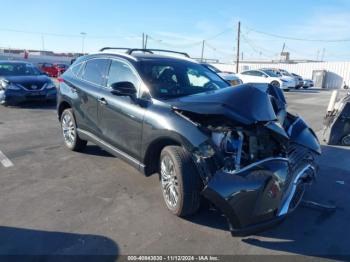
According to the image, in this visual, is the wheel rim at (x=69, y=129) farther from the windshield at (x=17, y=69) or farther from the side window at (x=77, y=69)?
the windshield at (x=17, y=69)

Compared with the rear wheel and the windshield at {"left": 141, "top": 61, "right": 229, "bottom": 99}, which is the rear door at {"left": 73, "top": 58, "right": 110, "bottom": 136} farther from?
the rear wheel

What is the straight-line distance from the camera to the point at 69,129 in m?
6.13

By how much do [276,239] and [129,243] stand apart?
1.50m

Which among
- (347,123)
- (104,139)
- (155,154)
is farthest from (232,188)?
(347,123)

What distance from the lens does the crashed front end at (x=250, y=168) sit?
2994 millimetres

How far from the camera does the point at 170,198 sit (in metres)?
3.77

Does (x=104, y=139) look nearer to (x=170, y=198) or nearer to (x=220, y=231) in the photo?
(x=170, y=198)

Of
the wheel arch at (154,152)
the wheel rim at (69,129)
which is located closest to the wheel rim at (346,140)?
the wheel arch at (154,152)

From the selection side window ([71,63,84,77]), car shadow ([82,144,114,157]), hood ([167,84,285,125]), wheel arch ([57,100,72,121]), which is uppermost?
side window ([71,63,84,77])

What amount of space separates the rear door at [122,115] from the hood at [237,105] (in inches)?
29.0

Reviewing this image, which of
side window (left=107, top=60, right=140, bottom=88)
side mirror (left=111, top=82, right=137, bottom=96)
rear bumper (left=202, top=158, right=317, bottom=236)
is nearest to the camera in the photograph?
rear bumper (left=202, top=158, right=317, bottom=236)

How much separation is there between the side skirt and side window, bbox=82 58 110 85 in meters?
0.89

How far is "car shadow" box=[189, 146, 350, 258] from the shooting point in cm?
322

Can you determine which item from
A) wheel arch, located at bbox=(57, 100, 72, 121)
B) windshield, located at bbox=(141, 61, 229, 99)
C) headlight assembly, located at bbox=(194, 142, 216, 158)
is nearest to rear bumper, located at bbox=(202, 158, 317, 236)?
headlight assembly, located at bbox=(194, 142, 216, 158)
